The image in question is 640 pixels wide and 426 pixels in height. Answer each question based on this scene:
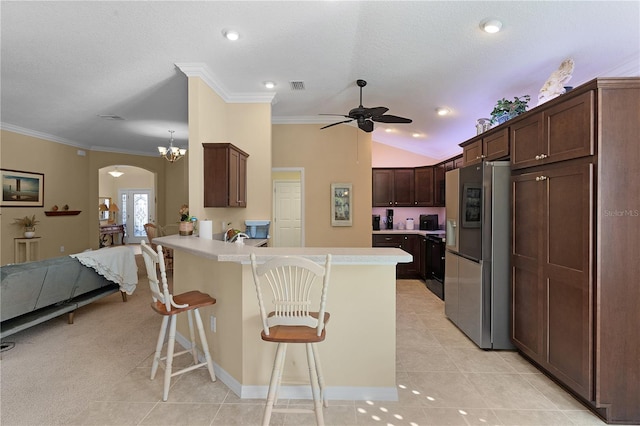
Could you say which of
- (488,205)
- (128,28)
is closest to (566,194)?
(488,205)

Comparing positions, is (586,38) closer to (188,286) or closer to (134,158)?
(188,286)

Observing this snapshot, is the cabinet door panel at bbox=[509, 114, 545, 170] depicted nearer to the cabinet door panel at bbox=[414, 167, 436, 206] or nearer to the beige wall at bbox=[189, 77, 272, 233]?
the beige wall at bbox=[189, 77, 272, 233]

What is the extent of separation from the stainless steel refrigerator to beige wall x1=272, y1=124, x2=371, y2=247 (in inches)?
106

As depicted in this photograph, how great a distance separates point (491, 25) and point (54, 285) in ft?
16.1

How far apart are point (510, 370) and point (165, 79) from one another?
15.7 feet

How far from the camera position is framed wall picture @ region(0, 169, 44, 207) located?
Result: 5738 millimetres

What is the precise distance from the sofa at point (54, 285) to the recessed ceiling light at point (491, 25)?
187 inches

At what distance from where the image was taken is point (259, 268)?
174cm

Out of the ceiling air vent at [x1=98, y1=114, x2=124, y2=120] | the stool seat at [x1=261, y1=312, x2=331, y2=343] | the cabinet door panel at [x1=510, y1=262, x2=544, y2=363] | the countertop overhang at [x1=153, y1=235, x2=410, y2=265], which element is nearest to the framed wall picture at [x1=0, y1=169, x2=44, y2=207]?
the ceiling air vent at [x1=98, y1=114, x2=124, y2=120]

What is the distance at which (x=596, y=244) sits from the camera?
6.68ft

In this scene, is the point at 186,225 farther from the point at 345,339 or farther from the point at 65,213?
the point at 65,213

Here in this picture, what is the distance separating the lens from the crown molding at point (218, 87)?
3.52 m

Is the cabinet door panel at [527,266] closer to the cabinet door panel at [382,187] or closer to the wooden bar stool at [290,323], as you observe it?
the wooden bar stool at [290,323]

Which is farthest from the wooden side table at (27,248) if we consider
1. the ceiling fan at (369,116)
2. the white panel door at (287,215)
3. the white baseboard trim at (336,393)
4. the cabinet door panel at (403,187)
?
the cabinet door panel at (403,187)
